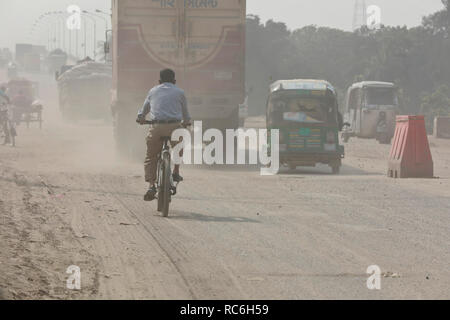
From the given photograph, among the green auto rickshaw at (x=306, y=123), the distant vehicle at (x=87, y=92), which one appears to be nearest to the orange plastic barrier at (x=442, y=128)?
the distant vehicle at (x=87, y=92)

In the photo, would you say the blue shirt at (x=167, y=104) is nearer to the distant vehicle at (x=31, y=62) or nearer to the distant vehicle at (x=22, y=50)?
the distant vehicle at (x=31, y=62)

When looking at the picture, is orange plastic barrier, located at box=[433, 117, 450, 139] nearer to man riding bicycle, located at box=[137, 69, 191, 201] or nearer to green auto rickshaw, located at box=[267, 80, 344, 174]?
green auto rickshaw, located at box=[267, 80, 344, 174]

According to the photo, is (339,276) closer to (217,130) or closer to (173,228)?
(173,228)

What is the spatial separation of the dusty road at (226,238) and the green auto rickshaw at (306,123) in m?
2.60

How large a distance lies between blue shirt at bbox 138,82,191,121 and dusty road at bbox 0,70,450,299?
4.25 feet

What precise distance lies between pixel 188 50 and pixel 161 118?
1064cm

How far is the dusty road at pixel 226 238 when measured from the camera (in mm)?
8273

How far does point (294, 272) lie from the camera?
8.97 m

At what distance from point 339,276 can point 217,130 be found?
52.2ft

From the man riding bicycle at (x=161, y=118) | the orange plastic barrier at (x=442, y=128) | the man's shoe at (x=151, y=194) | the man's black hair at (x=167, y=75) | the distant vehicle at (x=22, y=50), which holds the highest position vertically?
the distant vehicle at (x=22, y=50)

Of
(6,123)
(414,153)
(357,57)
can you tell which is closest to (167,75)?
(414,153)

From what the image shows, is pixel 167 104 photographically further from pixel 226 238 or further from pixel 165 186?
pixel 226 238

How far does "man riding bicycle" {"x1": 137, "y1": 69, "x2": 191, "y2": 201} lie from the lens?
44.4ft

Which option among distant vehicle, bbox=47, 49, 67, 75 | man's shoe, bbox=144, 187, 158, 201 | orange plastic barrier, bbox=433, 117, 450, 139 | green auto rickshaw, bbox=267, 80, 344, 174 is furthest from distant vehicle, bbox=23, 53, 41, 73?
man's shoe, bbox=144, 187, 158, 201
